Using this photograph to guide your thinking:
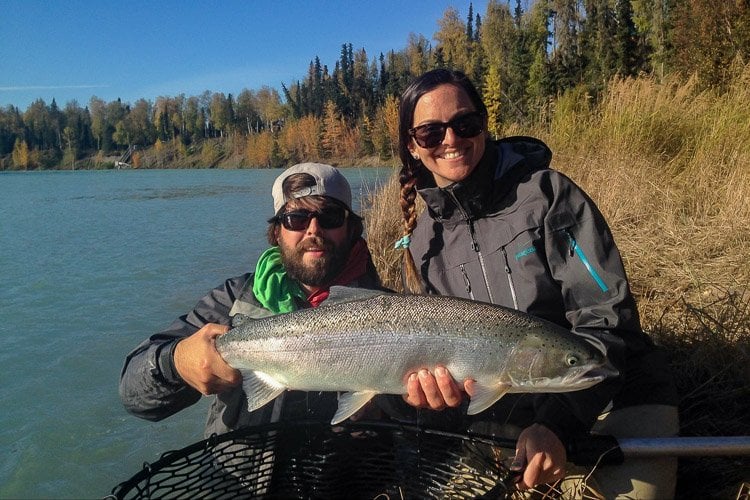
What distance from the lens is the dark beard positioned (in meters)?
3.28

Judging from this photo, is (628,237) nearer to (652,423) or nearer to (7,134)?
(652,423)

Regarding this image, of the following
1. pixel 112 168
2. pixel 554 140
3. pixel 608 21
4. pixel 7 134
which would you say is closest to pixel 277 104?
pixel 112 168

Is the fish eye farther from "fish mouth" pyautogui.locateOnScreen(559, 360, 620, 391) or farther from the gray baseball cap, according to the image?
the gray baseball cap

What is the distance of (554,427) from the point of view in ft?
8.31

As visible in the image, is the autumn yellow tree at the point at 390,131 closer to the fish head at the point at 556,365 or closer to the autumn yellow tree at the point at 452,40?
the fish head at the point at 556,365

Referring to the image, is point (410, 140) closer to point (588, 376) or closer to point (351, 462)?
point (588, 376)

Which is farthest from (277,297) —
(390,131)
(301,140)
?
(301,140)

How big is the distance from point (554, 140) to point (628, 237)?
3361 mm

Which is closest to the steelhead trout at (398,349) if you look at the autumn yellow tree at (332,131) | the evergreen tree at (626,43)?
the evergreen tree at (626,43)

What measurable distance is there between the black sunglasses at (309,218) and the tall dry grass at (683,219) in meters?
2.36

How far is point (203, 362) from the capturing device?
269 centimetres

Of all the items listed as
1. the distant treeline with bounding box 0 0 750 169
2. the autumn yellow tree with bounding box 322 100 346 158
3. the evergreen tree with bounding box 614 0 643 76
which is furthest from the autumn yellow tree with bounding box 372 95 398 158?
the autumn yellow tree with bounding box 322 100 346 158

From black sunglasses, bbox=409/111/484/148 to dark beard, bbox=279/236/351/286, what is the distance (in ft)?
2.78

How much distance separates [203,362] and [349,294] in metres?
0.77
